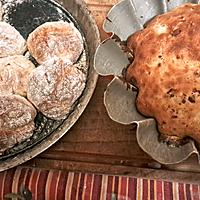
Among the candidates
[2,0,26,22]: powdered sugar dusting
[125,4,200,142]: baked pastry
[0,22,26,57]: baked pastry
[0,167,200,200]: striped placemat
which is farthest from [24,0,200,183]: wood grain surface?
[2,0,26,22]: powdered sugar dusting

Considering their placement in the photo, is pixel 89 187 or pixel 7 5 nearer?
pixel 89 187

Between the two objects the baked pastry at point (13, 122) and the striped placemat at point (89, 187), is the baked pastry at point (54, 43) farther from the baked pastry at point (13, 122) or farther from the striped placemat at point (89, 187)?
the striped placemat at point (89, 187)

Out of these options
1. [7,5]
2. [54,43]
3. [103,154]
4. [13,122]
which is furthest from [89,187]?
[7,5]

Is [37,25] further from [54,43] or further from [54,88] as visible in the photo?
[54,88]

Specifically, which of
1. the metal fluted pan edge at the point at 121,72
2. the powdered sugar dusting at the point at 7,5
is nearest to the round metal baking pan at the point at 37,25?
the powdered sugar dusting at the point at 7,5

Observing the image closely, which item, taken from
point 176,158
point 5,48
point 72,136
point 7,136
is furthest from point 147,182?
point 5,48

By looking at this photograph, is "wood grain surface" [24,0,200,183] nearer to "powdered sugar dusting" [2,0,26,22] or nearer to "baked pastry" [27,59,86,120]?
"baked pastry" [27,59,86,120]
